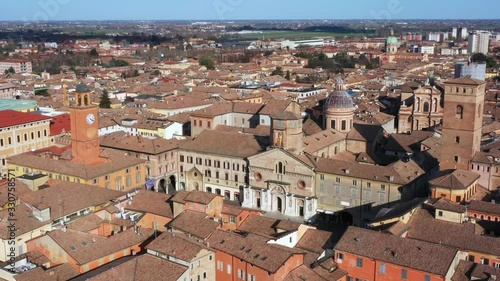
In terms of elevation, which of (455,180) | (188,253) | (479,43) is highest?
(479,43)

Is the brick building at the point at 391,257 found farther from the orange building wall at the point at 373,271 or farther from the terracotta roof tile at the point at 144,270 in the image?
the terracotta roof tile at the point at 144,270

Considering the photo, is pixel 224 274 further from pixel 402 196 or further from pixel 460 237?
pixel 402 196

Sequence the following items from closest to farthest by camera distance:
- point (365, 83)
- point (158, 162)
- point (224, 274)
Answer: point (224, 274) → point (158, 162) → point (365, 83)

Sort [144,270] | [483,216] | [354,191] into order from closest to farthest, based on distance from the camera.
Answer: [144,270]
[483,216]
[354,191]

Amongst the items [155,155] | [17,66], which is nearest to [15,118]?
[155,155]

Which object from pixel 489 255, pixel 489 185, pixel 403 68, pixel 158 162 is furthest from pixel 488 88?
pixel 489 255

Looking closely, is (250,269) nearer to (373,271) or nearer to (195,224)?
(195,224)

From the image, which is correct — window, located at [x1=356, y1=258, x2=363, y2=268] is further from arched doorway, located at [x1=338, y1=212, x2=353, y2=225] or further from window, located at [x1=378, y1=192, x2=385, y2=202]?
arched doorway, located at [x1=338, y1=212, x2=353, y2=225]
